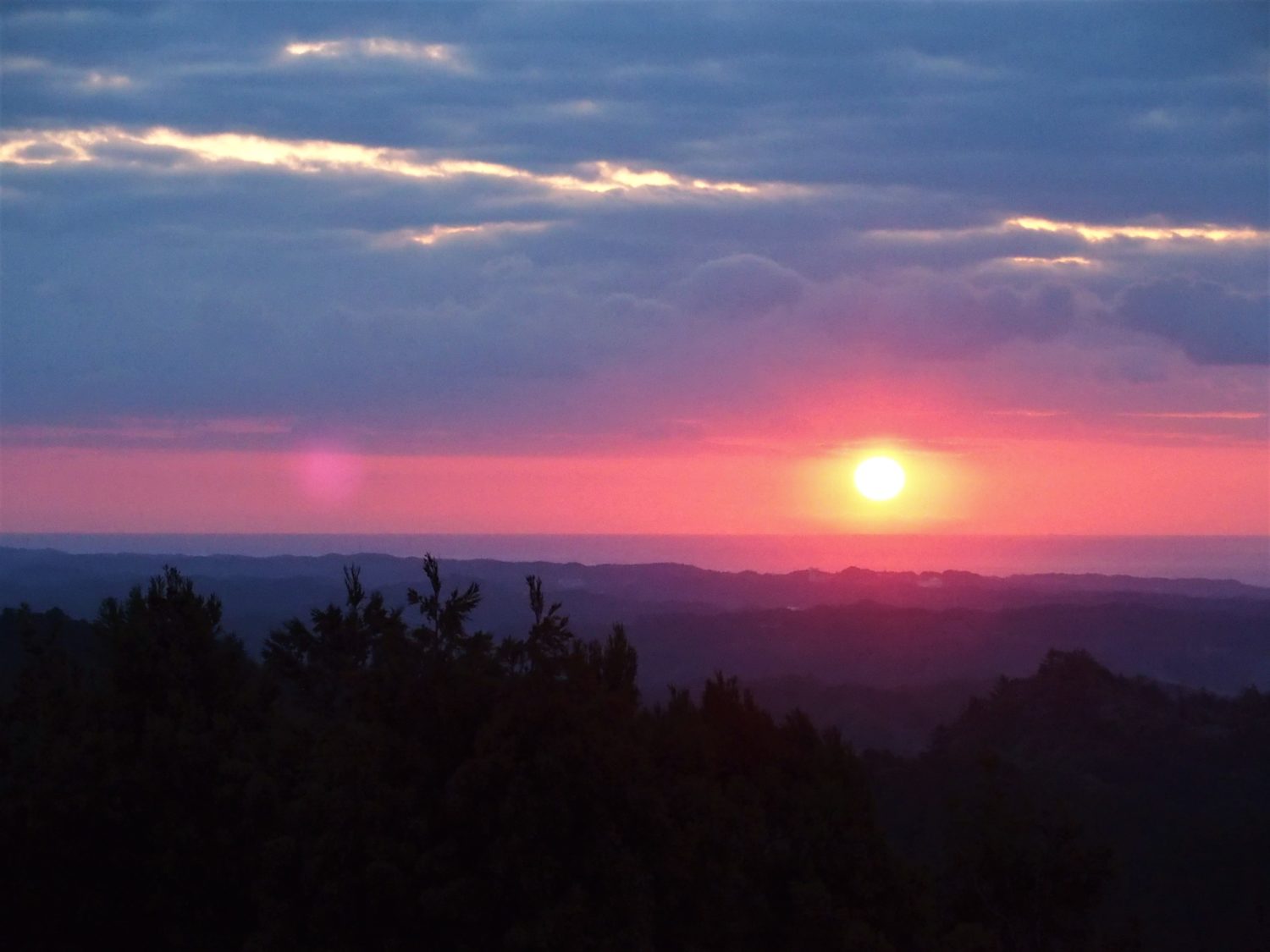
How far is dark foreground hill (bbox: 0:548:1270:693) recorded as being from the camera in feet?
292

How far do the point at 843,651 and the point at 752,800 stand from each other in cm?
7976

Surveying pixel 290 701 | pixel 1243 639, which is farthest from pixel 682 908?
pixel 1243 639

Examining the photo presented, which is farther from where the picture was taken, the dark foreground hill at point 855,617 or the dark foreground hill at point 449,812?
the dark foreground hill at point 855,617

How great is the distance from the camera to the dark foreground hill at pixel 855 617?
88.9 meters

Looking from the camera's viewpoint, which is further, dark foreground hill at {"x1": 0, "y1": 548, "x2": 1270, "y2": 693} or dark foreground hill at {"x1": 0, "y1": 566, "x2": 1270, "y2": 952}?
dark foreground hill at {"x1": 0, "y1": 548, "x2": 1270, "y2": 693}

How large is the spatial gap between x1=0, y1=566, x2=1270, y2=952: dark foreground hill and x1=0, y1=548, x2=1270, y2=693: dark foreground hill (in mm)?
52309

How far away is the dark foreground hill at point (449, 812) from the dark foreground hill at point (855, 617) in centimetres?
5231

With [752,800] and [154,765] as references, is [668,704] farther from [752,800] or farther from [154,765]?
[154,765]

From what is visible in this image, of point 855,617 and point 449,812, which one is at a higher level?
point 449,812

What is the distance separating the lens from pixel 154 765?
1728 centimetres

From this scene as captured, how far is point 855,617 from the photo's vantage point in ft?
330

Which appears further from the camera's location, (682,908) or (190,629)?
(190,629)

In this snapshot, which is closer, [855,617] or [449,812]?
[449,812]

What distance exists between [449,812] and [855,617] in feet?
293
